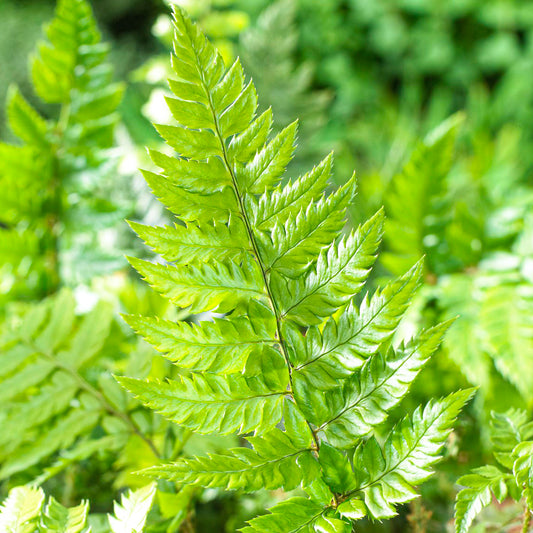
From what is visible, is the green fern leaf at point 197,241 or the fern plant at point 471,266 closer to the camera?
the green fern leaf at point 197,241

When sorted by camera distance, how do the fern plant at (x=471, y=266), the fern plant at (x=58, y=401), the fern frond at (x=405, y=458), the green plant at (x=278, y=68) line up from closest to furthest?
the fern frond at (x=405, y=458), the fern plant at (x=58, y=401), the fern plant at (x=471, y=266), the green plant at (x=278, y=68)

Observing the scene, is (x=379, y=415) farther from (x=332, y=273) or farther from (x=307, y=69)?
(x=307, y=69)

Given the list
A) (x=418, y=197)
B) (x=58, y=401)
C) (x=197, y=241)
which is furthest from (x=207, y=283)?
(x=418, y=197)

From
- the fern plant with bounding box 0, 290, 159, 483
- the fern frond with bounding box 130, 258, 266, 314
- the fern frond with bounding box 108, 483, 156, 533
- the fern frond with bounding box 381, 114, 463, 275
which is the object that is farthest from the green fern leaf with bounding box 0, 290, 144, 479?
the fern frond with bounding box 381, 114, 463, 275

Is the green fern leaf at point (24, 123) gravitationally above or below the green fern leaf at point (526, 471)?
above

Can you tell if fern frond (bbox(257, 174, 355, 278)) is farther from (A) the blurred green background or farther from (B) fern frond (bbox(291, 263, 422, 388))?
(A) the blurred green background

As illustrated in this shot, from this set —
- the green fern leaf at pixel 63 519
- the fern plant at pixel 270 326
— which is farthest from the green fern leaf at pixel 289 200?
the green fern leaf at pixel 63 519

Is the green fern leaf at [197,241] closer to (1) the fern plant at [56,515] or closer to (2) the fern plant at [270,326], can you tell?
(2) the fern plant at [270,326]
